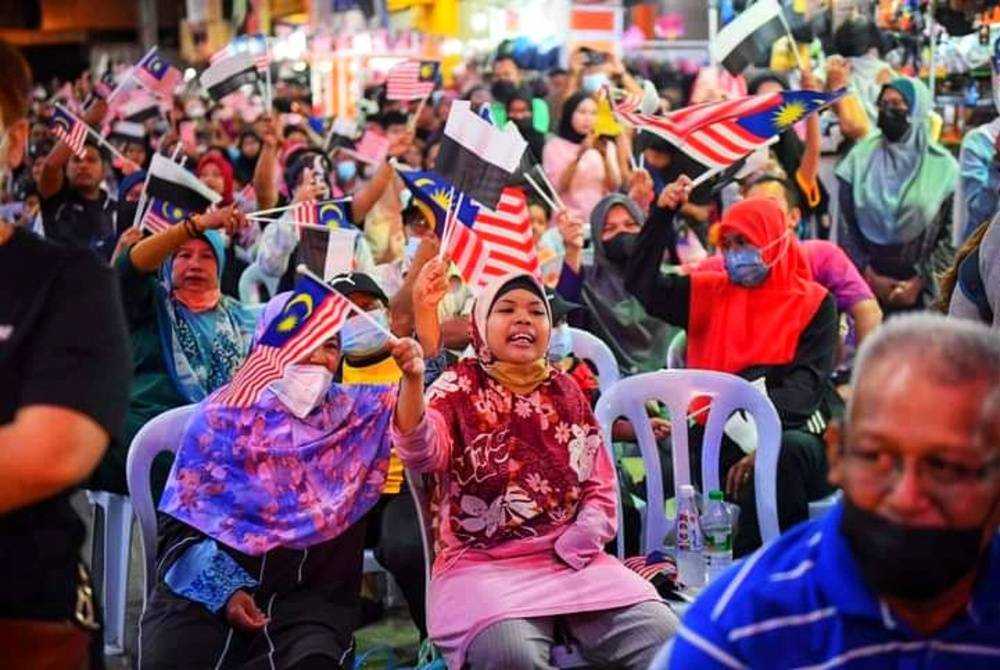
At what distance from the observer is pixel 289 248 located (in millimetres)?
8242

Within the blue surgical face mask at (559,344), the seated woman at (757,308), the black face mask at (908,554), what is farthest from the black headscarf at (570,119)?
the black face mask at (908,554)

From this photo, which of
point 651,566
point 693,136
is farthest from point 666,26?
point 651,566

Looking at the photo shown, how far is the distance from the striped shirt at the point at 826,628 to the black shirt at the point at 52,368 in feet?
2.57

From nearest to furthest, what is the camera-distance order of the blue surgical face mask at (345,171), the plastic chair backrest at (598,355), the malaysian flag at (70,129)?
1. the plastic chair backrest at (598,355)
2. the malaysian flag at (70,129)
3. the blue surgical face mask at (345,171)

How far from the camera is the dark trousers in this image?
512 centimetres

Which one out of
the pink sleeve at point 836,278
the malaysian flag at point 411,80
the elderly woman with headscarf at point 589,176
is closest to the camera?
the pink sleeve at point 836,278

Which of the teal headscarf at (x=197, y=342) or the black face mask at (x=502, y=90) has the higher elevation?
the black face mask at (x=502, y=90)

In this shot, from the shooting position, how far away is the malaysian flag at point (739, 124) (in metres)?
6.05

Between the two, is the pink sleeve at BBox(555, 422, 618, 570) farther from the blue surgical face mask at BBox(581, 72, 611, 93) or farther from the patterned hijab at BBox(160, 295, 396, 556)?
the blue surgical face mask at BBox(581, 72, 611, 93)

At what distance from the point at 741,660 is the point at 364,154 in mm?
7948

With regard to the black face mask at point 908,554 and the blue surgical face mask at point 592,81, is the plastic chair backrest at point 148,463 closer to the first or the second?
the black face mask at point 908,554

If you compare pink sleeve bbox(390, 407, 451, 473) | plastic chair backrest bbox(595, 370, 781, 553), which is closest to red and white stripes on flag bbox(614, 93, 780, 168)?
plastic chair backrest bbox(595, 370, 781, 553)

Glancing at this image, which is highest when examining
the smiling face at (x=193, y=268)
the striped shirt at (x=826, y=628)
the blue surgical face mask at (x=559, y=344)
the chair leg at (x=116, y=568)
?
the striped shirt at (x=826, y=628)

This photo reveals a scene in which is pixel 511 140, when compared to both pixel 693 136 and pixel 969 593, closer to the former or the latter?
pixel 693 136
